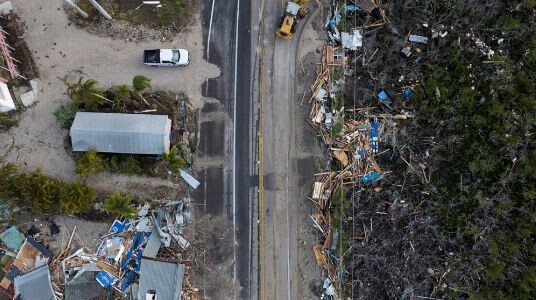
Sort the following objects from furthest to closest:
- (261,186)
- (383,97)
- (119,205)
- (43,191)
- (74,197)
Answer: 1. (261,186)
2. (383,97)
3. (74,197)
4. (119,205)
5. (43,191)

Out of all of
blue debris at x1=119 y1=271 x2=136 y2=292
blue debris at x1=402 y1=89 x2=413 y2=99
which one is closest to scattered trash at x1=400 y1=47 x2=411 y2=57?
blue debris at x1=402 y1=89 x2=413 y2=99

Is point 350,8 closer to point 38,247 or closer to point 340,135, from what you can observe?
point 340,135

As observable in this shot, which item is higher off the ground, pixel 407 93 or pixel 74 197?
pixel 407 93

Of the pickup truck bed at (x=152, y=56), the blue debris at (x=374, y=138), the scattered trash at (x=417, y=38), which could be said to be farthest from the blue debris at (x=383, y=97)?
the pickup truck bed at (x=152, y=56)

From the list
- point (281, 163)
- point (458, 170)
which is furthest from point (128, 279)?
point (458, 170)

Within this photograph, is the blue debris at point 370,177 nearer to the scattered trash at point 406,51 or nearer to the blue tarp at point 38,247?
the scattered trash at point 406,51

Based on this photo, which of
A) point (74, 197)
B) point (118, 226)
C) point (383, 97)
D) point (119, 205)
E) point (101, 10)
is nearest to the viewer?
point (119, 205)

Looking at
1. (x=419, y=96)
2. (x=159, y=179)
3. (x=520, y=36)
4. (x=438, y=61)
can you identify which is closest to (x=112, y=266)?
(x=159, y=179)
